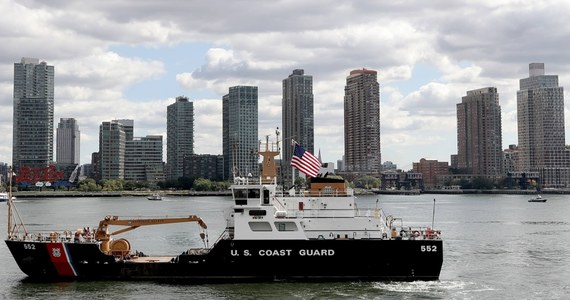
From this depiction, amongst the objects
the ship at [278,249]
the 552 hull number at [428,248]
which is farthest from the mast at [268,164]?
the 552 hull number at [428,248]

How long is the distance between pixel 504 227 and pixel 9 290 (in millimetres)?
53439

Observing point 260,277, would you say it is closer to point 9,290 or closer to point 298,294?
point 298,294

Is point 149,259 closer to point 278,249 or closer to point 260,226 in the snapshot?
point 260,226

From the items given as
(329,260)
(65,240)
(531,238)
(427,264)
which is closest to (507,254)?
(531,238)

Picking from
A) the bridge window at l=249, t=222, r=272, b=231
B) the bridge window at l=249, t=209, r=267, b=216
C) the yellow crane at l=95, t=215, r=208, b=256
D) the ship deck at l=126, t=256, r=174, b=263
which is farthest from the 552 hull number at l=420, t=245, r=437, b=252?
the ship deck at l=126, t=256, r=174, b=263

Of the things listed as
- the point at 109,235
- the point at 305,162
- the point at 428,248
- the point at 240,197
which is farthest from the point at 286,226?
the point at 109,235

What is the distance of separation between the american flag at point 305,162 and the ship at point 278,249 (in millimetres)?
557

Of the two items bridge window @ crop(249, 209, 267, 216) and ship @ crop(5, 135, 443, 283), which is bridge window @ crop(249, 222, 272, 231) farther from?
bridge window @ crop(249, 209, 267, 216)

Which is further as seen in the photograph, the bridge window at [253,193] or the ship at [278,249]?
the bridge window at [253,193]

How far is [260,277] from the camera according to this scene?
30828mm

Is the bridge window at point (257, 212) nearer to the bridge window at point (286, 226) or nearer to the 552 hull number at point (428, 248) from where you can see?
the bridge window at point (286, 226)

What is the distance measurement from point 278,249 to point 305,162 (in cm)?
411

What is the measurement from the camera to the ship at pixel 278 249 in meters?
30.7

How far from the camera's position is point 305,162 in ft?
104
